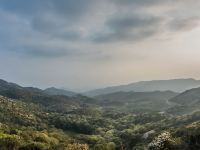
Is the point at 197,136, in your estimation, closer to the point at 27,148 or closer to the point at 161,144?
the point at 161,144

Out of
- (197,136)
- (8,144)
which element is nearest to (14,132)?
(8,144)

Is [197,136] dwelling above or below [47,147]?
above

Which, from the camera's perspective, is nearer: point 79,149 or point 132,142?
point 79,149

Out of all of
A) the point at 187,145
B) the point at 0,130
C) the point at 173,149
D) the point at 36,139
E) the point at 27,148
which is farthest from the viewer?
the point at 0,130

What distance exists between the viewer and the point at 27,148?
14850 centimetres

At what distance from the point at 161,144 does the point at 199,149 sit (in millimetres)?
13569

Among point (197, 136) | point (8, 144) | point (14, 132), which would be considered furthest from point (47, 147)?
point (197, 136)

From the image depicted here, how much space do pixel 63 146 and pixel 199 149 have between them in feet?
248

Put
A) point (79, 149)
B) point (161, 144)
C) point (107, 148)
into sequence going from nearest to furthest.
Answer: point (161, 144) → point (79, 149) → point (107, 148)

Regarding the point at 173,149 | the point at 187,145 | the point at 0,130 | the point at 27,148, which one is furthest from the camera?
the point at 0,130

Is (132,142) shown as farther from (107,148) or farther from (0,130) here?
(0,130)

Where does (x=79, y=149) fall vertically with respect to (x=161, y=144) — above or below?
below

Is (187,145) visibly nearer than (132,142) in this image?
Yes

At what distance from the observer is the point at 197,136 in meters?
98.0
